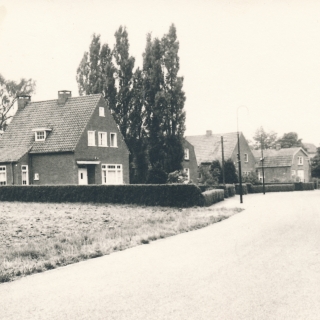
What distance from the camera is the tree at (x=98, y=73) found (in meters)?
45.7

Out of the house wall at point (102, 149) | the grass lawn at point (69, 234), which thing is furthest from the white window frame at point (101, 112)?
the grass lawn at point (69, 234)

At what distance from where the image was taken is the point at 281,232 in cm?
1422

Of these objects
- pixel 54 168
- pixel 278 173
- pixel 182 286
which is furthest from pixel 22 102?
pixel 278 173

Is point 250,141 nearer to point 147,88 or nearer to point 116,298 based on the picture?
point 147,88

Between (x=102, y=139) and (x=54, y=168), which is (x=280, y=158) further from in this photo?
(x=54, y=168)

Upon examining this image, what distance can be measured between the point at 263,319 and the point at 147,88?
40294mm

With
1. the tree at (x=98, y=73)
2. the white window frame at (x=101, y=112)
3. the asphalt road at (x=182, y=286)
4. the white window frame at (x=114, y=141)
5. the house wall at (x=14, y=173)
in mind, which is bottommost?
the asphalt road at (x=182, y=286)

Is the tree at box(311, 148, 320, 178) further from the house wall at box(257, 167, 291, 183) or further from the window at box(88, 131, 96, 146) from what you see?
the window at box(88, 131, 96, 146)

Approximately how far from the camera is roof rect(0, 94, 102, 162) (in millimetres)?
38281

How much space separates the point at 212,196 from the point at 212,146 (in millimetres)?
37154

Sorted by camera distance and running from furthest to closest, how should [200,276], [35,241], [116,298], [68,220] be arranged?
1. [68,220]
2. [35,241]
3. [200,276]
4. [116,298]

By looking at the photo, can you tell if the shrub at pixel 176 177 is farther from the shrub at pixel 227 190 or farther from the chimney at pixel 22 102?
the chimney at pixel 22 102

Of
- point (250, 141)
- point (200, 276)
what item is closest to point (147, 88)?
point (200, 276)

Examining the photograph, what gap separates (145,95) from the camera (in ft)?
148
